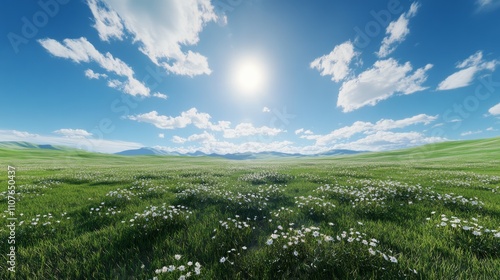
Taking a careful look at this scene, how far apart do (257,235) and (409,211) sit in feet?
18.8

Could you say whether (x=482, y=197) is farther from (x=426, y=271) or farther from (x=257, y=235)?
(x=257, y=235)

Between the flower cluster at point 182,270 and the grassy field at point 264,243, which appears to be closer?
the flower cluster at point 182,270

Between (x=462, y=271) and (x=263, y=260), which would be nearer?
(x=462, y=271)

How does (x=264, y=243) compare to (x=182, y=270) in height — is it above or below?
below

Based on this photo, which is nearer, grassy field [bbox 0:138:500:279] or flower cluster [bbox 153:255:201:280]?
flower cluster [bbox 153:255:201:280]

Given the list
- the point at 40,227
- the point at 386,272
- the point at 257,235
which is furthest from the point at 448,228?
the point at 40,227

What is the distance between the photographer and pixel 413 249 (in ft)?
14.8

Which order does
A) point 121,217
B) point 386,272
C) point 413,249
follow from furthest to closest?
point 121,217 → point 413,249 → point 386,272

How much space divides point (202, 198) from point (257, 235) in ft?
14.7

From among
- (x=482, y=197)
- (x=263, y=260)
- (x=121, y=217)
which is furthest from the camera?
(x=482, y=197)

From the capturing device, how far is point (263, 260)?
13.1ft

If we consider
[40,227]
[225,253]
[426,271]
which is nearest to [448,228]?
[426,271]

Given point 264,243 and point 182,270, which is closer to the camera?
point 182,270

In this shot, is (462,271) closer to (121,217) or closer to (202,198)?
(202,198)
